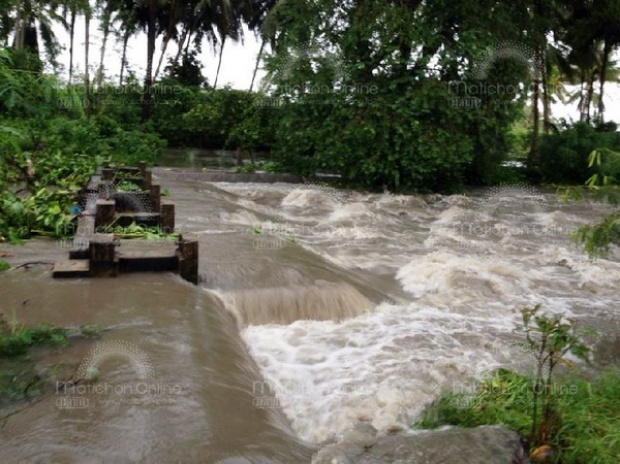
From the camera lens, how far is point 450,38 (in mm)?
17375

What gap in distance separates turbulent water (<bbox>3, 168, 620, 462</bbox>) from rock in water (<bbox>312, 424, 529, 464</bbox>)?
332mm

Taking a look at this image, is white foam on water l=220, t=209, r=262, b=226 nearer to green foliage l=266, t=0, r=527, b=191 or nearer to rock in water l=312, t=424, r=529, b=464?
green foliage l=266, t=0, r=527, b=191

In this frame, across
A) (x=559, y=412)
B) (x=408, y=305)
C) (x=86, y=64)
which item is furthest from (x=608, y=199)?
(x=86, y=64)

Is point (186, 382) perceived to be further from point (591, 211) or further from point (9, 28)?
point (9, 28)

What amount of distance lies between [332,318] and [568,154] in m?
18.3

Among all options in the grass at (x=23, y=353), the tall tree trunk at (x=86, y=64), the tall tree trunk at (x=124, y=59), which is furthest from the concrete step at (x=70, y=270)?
the tall tree trunk at (x=124, y=59)

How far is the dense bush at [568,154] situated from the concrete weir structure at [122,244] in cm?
1760

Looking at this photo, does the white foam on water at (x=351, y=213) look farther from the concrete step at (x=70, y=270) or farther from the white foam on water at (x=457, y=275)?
the concrete step at (x=70, y=270)

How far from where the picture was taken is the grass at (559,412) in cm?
337

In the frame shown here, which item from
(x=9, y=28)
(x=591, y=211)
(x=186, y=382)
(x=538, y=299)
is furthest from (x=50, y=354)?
(x=9, y=28)

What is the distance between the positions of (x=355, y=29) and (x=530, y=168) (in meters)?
10.5

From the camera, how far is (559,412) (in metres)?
3.55

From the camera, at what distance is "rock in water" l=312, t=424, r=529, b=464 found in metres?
3.13

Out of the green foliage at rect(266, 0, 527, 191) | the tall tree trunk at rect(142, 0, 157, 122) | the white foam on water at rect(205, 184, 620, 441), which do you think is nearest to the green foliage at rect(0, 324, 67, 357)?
the white foam on water at rect(205, 184, 620, 441)
